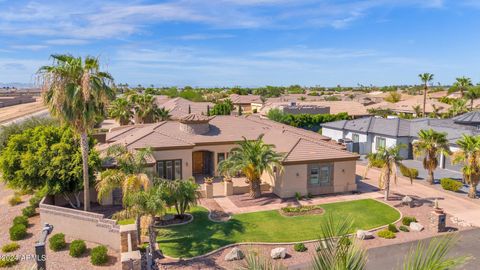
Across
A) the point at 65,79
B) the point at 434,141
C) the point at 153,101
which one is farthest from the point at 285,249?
the point at 153,101

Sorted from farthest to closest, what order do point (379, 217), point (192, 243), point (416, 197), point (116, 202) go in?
point (416, 197) < point (116, 202) < point (379, 217) < point (192, 243)

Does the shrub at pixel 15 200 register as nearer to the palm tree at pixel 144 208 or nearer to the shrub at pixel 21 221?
the shrub at pixel 21 221

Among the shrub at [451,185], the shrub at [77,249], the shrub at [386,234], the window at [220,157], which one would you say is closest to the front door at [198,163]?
the window at [220,157]

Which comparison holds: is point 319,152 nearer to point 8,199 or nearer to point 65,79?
point 65,79

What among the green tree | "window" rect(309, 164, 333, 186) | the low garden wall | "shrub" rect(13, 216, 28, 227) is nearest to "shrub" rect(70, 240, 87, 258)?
the low garden wall

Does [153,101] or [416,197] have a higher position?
[153,101]

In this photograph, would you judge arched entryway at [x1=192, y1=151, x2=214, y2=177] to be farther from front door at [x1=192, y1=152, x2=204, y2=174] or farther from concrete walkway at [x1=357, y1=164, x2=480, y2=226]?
concrete walkway at [x1=357, y1=164, x2=480, y2=226]
